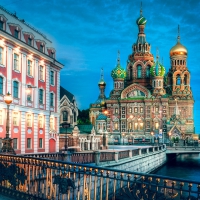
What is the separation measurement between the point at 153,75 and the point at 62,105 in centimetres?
2964

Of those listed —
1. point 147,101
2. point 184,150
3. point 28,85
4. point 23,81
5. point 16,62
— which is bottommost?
point 184,150

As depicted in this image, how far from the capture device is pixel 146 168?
130 feet

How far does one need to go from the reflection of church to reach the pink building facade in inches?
1855

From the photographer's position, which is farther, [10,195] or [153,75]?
[153,75]

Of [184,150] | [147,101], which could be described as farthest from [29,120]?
[147,101]

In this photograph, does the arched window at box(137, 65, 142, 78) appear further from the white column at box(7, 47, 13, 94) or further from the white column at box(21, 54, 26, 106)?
the white column at box(7, 47, 13, 94)

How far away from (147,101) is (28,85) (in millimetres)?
57228

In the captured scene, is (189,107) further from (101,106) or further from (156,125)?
(101,106)

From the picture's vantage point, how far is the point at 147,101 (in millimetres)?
84875

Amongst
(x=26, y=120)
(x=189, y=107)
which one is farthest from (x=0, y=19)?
(x=189, y=107)

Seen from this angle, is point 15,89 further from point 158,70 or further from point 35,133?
point 158,70

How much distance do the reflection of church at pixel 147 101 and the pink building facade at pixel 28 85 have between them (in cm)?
4711

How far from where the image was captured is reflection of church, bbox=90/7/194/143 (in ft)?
274

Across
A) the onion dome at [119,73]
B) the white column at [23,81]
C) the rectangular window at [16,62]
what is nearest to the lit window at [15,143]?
the white column at [23,81]
